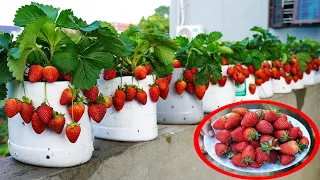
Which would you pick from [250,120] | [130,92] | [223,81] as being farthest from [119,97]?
[223,81]

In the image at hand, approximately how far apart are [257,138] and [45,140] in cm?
49

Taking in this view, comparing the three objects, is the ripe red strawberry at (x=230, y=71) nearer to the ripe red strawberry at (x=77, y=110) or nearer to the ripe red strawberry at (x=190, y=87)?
the ripe red strawberry at (x=190, y=87)

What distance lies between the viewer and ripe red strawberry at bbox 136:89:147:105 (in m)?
1.30

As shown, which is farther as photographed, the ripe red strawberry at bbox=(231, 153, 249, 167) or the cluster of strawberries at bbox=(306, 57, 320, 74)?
the cluster of strawberries at bbox=(306, 57, 320, 74)

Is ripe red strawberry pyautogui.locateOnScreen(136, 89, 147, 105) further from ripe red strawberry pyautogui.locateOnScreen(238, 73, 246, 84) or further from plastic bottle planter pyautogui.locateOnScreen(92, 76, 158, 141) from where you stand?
ripe red strawberry pyautogui.locateOnScreen(238, 73, 246, 84)

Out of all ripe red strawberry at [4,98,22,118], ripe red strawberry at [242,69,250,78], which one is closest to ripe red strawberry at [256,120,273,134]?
ripe red strawberry at [4,98,22,118]

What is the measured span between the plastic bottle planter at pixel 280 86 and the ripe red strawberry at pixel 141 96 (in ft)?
4.21

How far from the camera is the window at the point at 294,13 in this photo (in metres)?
3.41

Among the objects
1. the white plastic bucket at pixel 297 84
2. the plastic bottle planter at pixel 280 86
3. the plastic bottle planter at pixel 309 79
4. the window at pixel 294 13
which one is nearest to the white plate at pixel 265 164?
the plastic bottle planter at pixel 280 86

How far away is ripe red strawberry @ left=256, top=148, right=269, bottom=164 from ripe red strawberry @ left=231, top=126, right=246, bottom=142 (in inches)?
2.2

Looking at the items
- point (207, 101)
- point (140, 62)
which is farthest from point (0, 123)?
point (140, 62)

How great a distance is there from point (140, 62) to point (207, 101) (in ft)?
1.68

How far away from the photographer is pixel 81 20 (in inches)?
41.0

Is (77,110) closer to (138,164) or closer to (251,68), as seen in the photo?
(138,164)
